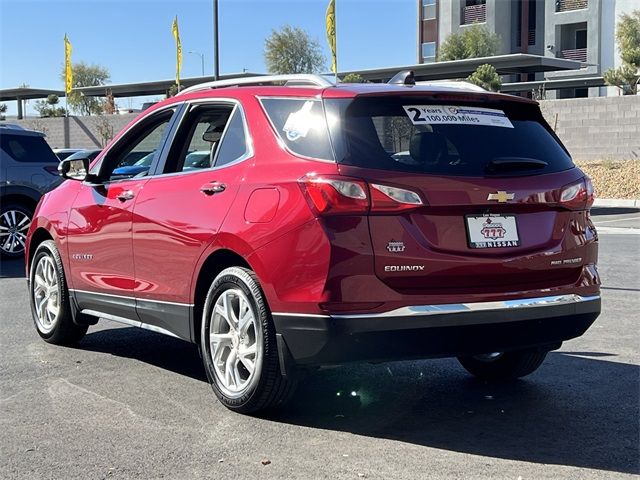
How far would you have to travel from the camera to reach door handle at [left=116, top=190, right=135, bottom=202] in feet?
19.3

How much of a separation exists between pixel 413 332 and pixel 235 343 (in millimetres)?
1085

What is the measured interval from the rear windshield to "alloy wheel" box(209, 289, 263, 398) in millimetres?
1027

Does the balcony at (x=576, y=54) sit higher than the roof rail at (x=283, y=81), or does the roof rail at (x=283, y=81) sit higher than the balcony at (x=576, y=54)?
the balcony at (x=576, y=54)

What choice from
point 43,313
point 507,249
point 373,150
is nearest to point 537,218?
point 507,249

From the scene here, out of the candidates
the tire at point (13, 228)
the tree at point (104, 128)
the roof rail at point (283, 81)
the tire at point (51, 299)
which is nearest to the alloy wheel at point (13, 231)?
the tire at point (13, 228)

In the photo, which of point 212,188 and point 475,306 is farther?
point 212,188

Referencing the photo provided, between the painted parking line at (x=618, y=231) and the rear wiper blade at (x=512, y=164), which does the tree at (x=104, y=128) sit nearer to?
the painted parking line at (x=618, y=231)

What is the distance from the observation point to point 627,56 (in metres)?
39.5

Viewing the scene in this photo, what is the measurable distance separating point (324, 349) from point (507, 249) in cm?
107

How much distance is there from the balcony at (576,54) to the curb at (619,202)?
28548 mm

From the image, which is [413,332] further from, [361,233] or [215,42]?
[215,42]

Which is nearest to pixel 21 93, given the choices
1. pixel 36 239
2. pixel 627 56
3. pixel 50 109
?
pixel 50 109

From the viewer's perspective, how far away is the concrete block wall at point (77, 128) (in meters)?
43.3

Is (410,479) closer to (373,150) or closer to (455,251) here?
(455,251)
